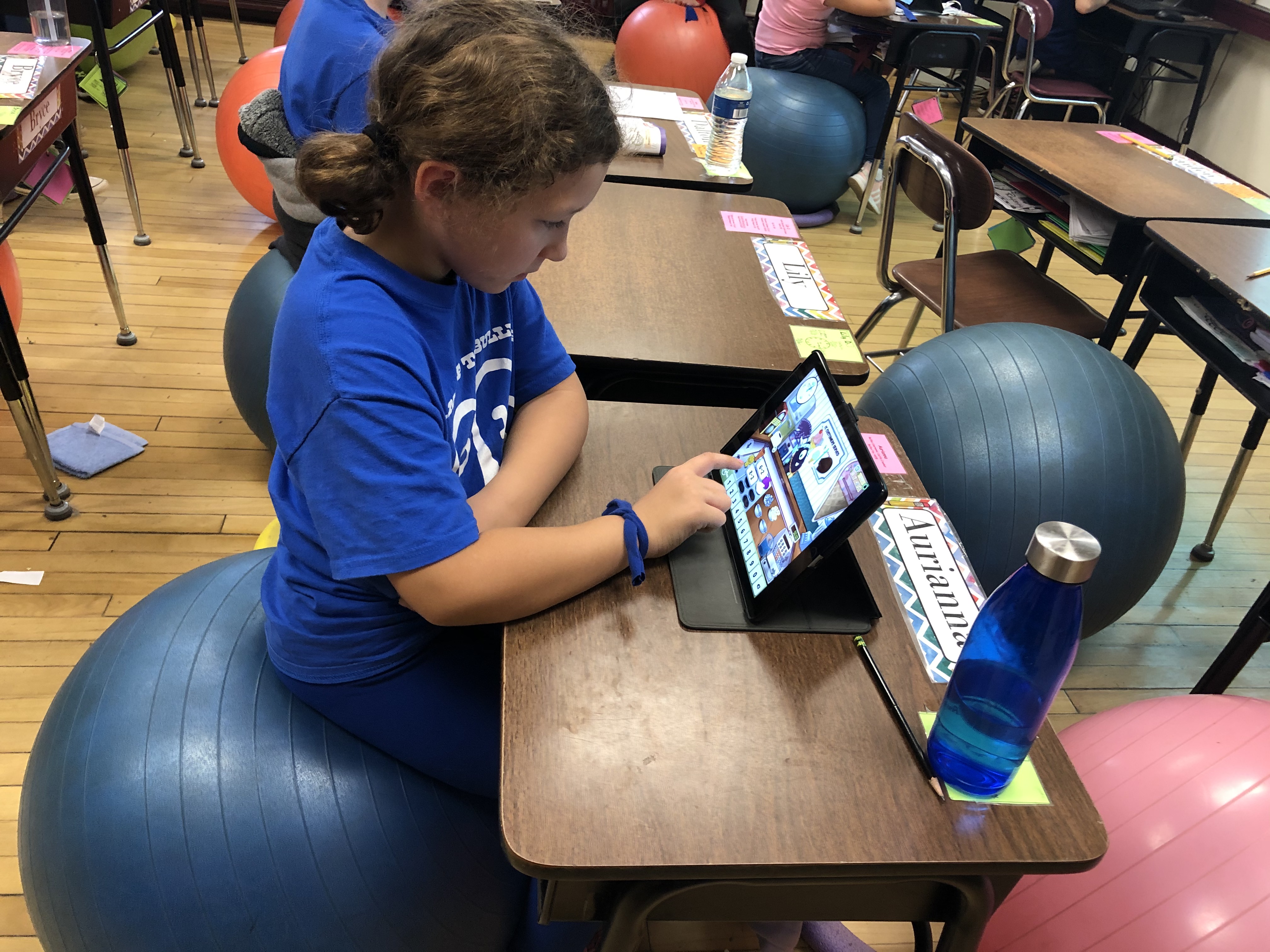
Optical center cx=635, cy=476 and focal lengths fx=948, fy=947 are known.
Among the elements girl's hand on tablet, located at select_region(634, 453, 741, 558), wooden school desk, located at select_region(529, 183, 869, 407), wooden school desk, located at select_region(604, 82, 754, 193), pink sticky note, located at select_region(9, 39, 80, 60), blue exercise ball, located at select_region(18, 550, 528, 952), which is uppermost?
pink sticky note, located at select_region(9, 39, 80, 60)

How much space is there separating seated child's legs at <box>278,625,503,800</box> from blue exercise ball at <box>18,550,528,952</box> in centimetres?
3

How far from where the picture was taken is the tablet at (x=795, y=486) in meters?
0.84

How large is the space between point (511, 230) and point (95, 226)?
2.09 m

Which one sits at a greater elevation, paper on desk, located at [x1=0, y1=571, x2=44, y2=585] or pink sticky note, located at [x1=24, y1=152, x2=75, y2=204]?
pink sticky note, located at [x1=24, y1=152, x2=75, y2=204]

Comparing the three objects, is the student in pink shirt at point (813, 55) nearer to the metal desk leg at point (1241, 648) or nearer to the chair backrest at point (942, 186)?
the chair backrest at point (942, 186)

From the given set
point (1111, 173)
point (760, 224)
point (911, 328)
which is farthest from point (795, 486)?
point (911, 328)

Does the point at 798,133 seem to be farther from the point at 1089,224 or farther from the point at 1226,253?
the point at 1226,253

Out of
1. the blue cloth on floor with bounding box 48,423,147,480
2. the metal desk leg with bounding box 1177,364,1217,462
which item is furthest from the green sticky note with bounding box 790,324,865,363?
the blue cloth on floor with bounding box 48,423,147,480

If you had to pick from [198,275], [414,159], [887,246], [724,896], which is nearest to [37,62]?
[198,275]

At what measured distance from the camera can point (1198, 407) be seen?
8.37 feet

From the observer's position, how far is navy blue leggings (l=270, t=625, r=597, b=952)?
1.06 m

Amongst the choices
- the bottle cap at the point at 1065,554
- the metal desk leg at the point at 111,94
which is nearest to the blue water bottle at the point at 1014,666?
the bottle cap at the point at 1065,554

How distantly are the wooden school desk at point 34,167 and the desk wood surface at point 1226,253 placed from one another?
7.89 ft

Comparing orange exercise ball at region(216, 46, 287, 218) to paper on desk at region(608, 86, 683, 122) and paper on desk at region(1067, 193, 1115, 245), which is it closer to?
paper on desk at region(608, 86, 683, 122)
